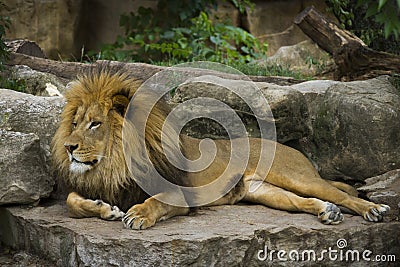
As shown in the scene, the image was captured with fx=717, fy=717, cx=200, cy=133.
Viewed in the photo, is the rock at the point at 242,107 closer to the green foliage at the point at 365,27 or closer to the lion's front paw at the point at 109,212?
the lion's front paw at the point at 109,212

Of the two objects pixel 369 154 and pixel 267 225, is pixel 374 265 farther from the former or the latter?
pixel 369 154

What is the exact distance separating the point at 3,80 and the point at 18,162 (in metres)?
1.54

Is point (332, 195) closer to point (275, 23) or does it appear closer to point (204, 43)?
point (204, 43)

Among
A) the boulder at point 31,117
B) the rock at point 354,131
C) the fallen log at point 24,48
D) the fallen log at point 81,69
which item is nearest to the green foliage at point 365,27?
the fallen log at point 81,69

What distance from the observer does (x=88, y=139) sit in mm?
4199

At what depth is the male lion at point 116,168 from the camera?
4195mm

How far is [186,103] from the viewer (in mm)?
5281

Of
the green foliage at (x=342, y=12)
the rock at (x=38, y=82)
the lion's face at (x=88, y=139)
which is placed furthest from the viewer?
the green foliage at (x=342, y=12)

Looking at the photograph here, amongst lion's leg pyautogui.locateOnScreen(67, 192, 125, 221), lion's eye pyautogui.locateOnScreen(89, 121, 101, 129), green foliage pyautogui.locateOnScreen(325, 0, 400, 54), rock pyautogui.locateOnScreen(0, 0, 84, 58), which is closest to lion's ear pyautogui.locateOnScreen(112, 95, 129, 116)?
lion's eye pyautogui.locateOnScreen(89, 121, 101, 129)

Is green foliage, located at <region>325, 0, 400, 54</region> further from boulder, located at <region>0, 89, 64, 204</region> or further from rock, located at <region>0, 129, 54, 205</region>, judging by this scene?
rock, located at <region>0, 129, 54, 205</region>

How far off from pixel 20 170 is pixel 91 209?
696 millimetres

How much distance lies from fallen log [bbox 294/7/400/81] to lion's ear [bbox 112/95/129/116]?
309 centimetres

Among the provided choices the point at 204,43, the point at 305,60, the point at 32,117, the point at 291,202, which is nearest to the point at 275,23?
the point at 204,43

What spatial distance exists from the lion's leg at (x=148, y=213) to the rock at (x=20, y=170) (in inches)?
36.1
